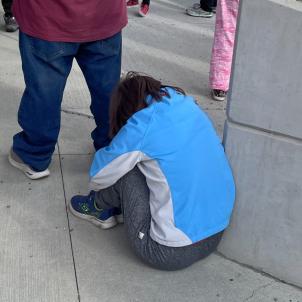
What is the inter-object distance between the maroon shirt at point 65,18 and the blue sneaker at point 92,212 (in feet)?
2.58

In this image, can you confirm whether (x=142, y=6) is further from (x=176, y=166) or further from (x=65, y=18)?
(x=176, y=166)

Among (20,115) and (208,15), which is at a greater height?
(20,115)

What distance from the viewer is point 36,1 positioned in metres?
2.64

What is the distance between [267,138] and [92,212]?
1001 millimetres

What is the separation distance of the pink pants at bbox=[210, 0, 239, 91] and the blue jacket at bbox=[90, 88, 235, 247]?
1940mm

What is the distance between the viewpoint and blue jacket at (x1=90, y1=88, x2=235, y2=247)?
2.29 m

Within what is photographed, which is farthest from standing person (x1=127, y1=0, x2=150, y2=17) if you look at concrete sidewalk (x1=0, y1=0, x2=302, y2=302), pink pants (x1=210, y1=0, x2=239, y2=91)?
concrete sidewalk (x1=0, y1=0, x2=302, y2=302)

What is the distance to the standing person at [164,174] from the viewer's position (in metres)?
2.29

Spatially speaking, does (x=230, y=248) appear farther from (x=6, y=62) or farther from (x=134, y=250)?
(x=6, y=62)

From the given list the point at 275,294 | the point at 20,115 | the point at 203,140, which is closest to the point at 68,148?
the point at 20,115

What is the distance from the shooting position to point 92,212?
2795mm

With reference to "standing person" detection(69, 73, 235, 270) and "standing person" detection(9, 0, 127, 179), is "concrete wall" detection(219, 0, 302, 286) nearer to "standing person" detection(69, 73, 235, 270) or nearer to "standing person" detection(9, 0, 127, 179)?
"standing person" detection(69, 73, 235, 270)

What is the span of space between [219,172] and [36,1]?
1.18m

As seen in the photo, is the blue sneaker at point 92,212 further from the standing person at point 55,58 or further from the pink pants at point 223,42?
the pink pants at point 223,42
